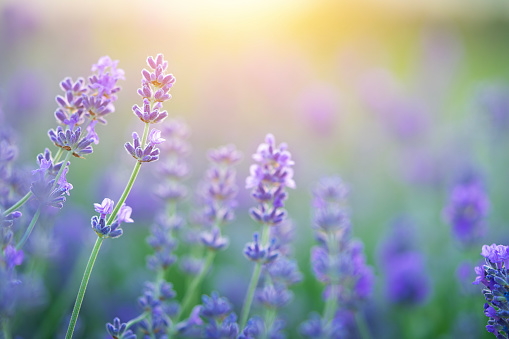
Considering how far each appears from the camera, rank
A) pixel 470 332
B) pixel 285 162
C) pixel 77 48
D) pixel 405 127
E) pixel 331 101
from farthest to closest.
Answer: pixel 77 48 < pixel 331 101 < pixel 405 127 < pixel 470 332 < pixel 285 162

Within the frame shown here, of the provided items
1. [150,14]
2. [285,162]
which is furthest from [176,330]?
[150,14]

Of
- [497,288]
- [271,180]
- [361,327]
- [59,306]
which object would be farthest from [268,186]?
[59,306]

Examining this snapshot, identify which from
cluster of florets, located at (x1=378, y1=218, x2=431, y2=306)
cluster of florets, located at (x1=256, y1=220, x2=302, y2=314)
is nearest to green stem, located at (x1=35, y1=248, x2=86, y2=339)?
cluster of florets, located at (x1=256, y1=220, x2=302, y2=314)

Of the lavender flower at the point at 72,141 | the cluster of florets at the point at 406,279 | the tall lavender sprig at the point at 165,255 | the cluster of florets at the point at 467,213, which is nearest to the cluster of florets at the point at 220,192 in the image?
the tall lavender sprig at the point at 165,255

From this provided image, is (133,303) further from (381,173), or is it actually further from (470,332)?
(381,173)

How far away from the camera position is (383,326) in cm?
340

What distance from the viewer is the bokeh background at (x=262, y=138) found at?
A: 346 cm

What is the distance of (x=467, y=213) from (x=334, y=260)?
59.1 inches

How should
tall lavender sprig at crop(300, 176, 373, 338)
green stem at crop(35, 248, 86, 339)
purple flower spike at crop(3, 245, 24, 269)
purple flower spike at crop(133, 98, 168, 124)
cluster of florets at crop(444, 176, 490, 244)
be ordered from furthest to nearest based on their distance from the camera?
cluster of florets at crop(444, 176, 490, 244) < green stem at crop(35, 248, 86, 339) < tall lavender sprig at crop(300, 176, 373, 338) < purple flower spike at crop(133, 98, 168, 124) < purple flower spike at crop(3, 245, 24, 269)

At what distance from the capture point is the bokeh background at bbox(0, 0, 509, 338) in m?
3.46

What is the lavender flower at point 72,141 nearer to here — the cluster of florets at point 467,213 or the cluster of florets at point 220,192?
the cluster of florets at point 220,192

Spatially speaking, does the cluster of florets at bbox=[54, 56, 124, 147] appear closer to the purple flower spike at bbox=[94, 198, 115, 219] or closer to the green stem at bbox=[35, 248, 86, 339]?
the purple flower spike at bbox=[94, 198, 115, 219]

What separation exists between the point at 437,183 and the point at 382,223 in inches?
29.9

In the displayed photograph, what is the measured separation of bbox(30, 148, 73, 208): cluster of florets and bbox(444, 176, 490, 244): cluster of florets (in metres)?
2.53
